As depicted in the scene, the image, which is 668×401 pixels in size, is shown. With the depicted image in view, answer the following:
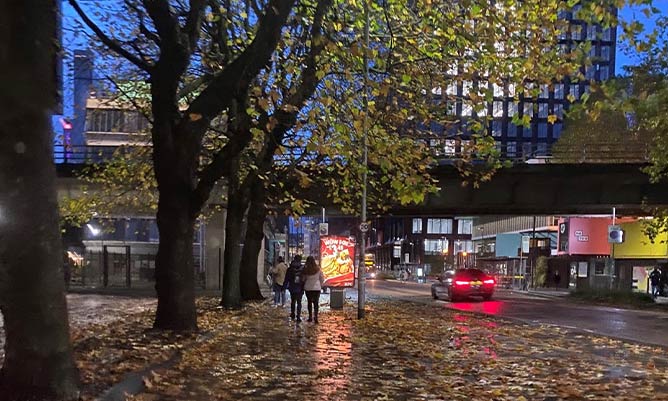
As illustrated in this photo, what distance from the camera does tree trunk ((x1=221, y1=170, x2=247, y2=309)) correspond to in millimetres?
19450

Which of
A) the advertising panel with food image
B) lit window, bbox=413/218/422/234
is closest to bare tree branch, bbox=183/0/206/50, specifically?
the advertising panel with food image

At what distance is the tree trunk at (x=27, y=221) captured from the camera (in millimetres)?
5758

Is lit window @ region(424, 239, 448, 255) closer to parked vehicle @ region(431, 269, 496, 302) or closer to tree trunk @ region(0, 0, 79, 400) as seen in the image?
parked vehicle @ region(431, 269, 496, 302)

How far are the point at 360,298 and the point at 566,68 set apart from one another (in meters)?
10.5

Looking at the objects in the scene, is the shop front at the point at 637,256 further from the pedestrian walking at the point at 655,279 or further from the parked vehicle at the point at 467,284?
the parked vehicle at the point at 467,284

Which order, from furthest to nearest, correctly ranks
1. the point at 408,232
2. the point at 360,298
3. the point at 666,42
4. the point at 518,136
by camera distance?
the point at 408,232 < the point at 518,136 < the point at 666,42 < the point at 360,298

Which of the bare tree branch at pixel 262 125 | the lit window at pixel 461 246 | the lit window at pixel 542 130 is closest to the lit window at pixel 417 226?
the lit window at pixel 461 246

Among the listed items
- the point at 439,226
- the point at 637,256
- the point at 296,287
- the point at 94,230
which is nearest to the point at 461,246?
the point at 439,226

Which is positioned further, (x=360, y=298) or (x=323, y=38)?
(x=360, y=298)

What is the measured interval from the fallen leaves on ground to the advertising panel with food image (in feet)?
35.0

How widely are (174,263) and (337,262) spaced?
1549 cm

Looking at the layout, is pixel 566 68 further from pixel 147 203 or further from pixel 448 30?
pixel 147 203

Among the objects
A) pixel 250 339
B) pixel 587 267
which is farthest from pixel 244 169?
pixel 587 267

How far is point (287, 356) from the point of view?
10.7 meters
